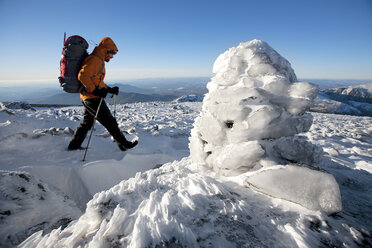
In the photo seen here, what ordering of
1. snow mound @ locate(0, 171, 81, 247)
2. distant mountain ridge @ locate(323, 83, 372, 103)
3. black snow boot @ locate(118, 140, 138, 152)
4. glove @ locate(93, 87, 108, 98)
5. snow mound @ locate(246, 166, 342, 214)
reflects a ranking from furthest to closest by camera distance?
distant mountain ridge @ locate(323, 83, 372, 103) → black snow boot @ locate(118, 140, 138, 152) → glove @ locate(93, 87, 108, 98) → snow mound @ locate(0, 171, 81, 247) → snow mound @ locate(246, 166, 342, 214)

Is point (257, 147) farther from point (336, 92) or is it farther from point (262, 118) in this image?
point (336, 92)

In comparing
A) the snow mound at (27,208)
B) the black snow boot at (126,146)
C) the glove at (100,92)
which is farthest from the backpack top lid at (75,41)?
the snow mound at (27,208)

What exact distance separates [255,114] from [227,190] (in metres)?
0.81

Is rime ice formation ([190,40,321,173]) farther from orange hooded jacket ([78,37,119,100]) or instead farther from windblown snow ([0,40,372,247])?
orange hooded jacket ([78,37,119,100])

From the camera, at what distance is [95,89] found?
324 cm

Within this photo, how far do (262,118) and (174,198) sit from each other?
3.75ft

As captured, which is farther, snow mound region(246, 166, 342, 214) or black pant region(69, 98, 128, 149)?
black pant region(69, 98, 128, 149)

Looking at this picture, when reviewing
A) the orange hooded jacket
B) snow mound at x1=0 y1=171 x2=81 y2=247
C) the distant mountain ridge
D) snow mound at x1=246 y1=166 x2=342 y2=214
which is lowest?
the distant mountain ridge

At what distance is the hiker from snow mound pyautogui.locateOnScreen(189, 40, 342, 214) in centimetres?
215

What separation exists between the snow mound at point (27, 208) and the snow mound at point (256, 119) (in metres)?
1.50

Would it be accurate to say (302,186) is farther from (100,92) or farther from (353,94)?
(353,94)

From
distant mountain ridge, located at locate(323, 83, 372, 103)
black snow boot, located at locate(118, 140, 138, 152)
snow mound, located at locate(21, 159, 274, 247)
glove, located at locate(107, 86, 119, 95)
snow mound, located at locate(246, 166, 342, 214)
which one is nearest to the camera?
snow mound, located at locate(21, 159, 274, 247)

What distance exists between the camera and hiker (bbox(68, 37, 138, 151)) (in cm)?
304

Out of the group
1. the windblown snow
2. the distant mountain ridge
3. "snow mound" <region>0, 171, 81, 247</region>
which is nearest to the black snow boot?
the windblown snow
